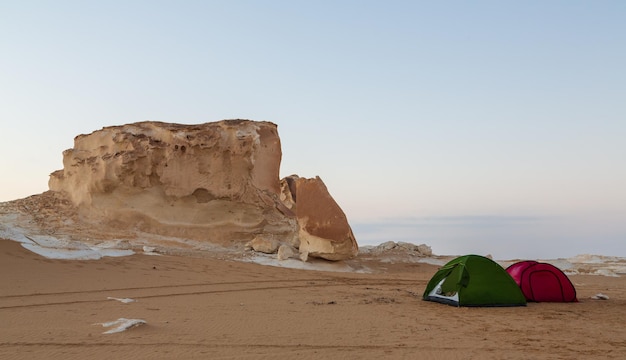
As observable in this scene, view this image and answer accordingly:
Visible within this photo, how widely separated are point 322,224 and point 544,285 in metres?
8.86

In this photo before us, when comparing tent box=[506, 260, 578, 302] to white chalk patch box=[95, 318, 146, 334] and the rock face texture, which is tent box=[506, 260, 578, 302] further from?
the rock face texture

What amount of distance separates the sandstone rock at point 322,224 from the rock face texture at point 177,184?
2488mm

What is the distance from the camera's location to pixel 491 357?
642 centimetres

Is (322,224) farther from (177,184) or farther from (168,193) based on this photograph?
(168,193)

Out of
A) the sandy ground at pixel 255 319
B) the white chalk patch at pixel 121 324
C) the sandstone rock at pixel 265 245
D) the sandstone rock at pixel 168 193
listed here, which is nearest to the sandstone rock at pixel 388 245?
the sandstone rock at pixel 168 193

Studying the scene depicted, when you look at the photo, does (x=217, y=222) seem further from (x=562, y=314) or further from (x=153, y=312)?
(x=562, y=314)

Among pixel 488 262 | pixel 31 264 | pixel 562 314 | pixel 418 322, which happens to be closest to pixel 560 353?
pixel 418 322

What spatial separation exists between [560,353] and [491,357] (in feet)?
3.15

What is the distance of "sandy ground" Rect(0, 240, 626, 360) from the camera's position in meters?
6.61

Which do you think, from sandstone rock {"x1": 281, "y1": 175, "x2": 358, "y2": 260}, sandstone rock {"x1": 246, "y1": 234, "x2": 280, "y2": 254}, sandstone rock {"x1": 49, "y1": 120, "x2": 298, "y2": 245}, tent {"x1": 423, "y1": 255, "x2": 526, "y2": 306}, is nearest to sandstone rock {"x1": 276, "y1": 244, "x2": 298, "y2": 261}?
sandstone rock {"x1": 281, "y1": 175, "x2": 358, "y2": 260}

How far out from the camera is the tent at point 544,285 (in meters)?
12.1

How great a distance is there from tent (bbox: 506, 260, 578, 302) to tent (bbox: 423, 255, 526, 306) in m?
0.88

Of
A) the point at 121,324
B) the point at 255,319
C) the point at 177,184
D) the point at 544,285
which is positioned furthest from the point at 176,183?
the point at 121,324

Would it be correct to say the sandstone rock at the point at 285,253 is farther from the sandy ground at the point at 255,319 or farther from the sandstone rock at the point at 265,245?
the sandy ground at the point at 255,319
